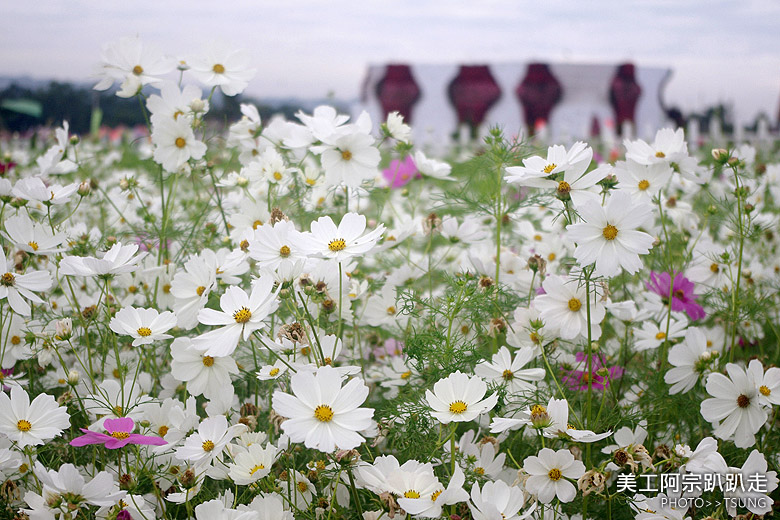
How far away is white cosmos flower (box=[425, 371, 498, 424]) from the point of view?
0.77 metres

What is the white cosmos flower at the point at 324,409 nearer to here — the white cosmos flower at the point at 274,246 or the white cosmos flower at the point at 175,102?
the white cosmos flower at the point at 274,246

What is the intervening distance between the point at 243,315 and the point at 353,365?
11.7 inches

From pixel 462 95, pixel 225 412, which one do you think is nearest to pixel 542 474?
pixel 225 412

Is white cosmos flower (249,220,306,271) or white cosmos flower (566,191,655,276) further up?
white cosmos flower (566,191,655,276)

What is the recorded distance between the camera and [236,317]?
771 mm

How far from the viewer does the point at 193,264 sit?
0.94 metres

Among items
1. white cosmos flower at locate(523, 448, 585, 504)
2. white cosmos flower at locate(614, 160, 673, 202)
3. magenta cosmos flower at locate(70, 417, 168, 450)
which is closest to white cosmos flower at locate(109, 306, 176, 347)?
magenta cosmos flower at locate(70, 417, 168, 450)

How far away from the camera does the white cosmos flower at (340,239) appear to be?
783mm

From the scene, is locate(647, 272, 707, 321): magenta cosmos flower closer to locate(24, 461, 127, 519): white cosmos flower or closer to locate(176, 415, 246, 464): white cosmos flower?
locate(176, 415, 246, 464): white cosmos flower

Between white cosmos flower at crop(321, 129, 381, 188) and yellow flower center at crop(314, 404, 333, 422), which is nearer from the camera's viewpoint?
yellow flower center at crop(314, 404, 333, 422)

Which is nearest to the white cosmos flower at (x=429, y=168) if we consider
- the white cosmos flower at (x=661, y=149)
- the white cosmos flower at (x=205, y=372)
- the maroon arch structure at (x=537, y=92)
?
the white cosmos flower at (x=661, y=149)

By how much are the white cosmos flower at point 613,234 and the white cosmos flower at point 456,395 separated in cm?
19

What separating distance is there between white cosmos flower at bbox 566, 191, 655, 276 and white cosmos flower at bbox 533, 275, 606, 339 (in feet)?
0.42

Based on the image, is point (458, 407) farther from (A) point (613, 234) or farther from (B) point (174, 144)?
(B) point (174, 144)
